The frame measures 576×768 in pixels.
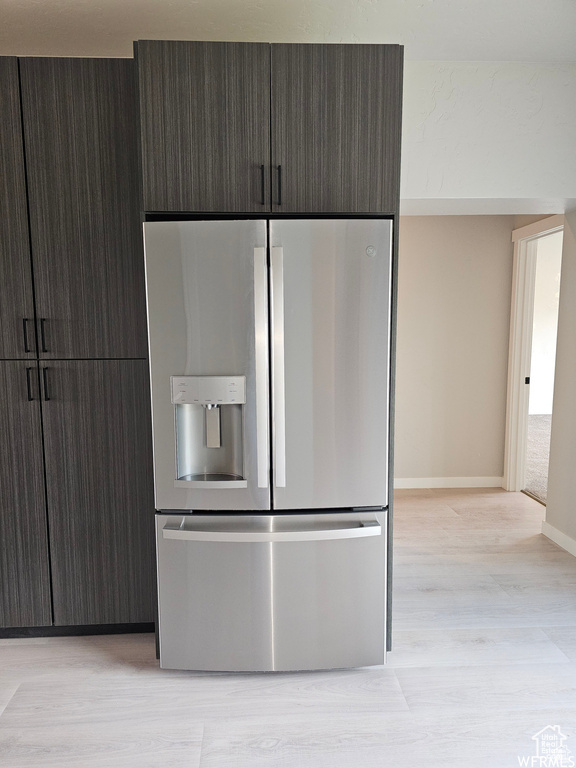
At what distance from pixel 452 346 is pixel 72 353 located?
323cm

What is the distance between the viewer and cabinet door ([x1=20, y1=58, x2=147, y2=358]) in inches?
88.4

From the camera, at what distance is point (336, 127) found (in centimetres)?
206

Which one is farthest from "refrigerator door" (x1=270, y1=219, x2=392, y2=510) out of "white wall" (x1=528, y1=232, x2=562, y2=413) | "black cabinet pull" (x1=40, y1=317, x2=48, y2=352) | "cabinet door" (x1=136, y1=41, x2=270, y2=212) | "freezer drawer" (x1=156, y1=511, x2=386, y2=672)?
"white wall" (x1=528, y1=232, x2=562, y2=413)

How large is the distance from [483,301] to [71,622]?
149 inches

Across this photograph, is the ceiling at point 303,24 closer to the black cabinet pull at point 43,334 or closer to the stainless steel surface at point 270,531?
the black cabinet pull at point 43,334

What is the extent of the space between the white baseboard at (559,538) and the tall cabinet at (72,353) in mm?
2541

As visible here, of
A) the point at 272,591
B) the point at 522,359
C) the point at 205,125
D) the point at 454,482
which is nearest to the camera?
the point at 205,125

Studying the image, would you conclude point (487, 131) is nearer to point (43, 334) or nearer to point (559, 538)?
point (43, 334)

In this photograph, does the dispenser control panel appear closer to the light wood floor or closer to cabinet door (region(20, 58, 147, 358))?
cabinet door (region(20, 58, 147, 358))

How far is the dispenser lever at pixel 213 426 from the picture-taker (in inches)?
83.4

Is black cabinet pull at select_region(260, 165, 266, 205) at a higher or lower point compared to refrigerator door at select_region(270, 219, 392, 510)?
higher

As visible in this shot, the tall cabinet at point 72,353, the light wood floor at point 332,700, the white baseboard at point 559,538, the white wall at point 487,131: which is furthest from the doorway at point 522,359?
the tall cabinet at point 72,353

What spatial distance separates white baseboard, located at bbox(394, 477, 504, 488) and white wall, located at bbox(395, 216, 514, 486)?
1 centimetres

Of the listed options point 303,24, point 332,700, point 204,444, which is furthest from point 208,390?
point 303,24
